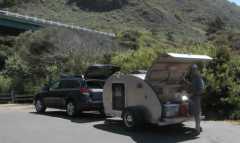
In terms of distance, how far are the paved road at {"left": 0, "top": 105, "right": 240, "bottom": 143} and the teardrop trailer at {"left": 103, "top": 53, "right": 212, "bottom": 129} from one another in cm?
48

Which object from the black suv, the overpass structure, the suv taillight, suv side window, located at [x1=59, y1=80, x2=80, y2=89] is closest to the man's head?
the black suv

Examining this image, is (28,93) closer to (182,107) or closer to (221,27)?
(182,107)

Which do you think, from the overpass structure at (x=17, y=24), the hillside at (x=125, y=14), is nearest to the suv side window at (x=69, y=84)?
the overpass structure at (x=17, y=24)

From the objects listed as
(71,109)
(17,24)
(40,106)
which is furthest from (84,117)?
(17,24)

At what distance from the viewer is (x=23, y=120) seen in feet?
56.1

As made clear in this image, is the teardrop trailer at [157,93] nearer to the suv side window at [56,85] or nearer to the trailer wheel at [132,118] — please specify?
the trailer wheel at [132,118]

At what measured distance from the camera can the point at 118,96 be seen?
14.7 m

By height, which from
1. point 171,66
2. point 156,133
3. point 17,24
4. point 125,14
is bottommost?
point 156,133

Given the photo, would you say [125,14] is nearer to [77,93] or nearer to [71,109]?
[71,109]

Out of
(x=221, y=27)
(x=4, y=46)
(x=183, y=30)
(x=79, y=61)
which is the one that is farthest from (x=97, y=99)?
(x=183, y=30)

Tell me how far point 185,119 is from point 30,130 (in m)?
4.84

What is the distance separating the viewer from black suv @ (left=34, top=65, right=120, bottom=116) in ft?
56.3

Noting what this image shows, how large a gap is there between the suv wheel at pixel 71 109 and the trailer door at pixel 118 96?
2896 millimetres

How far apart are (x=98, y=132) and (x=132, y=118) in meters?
1.12
